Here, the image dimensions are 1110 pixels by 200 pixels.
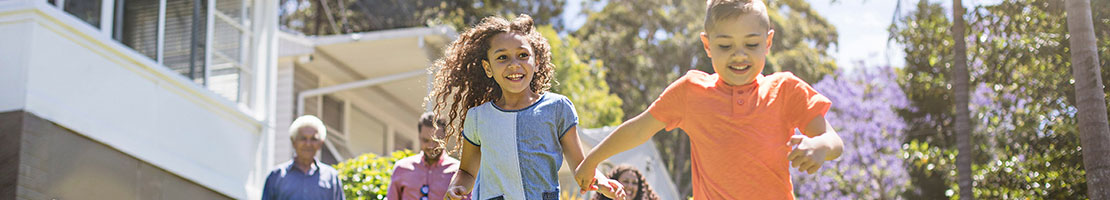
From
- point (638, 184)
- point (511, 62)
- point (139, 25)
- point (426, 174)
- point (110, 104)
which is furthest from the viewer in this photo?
point (139, 25)

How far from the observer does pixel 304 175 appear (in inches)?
252

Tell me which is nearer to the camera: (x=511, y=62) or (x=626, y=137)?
(x=626, y=137)

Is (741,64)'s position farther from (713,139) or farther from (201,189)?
(201,189)

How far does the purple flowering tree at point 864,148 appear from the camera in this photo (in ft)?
71.2

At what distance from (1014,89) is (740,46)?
8638 mm

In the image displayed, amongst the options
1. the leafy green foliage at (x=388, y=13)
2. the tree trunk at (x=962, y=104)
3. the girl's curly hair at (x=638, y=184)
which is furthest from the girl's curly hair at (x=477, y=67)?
the leafy green foliage at (x=388, y=13)

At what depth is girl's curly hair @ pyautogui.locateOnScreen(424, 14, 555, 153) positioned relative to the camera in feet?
13.5

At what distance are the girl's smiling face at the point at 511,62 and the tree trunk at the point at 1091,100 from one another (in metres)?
5.47

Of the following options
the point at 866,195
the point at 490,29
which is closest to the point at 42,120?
the point at 490,29

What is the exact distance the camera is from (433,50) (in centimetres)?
1428

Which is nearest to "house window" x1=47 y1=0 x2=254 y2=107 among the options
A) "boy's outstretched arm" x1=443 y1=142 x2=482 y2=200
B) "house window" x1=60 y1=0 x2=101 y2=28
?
"house window" x1=60 y1=0 x2=101 y2=28

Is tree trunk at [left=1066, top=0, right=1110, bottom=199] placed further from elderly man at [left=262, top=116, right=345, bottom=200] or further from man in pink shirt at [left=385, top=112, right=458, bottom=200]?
elderly man at [left=262, top=116, right=345, bottom=200]

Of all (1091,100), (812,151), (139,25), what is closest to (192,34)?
(139,25)

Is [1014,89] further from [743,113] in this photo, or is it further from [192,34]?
[743,113]
